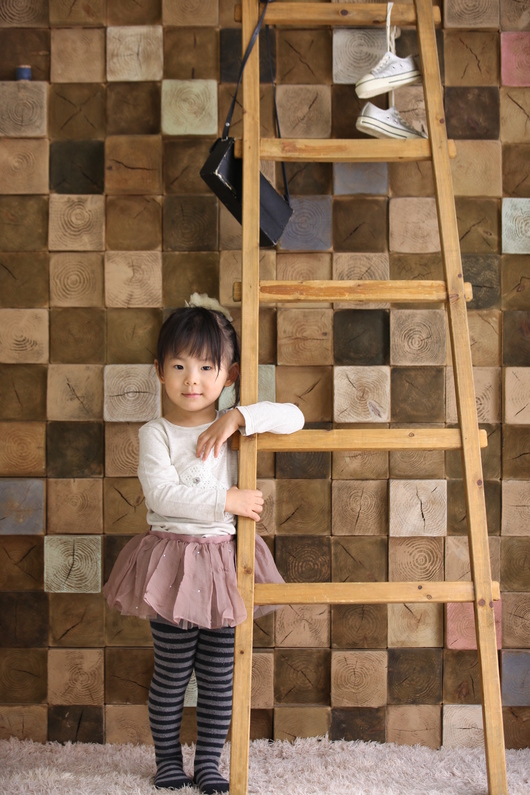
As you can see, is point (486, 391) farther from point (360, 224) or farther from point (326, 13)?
point (326, 13)

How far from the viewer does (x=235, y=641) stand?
142 centimetres

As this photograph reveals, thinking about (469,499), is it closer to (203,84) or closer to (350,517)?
(350,517)

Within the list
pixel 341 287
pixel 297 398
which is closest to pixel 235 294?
pixel 341 287

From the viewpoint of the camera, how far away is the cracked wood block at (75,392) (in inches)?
70.3

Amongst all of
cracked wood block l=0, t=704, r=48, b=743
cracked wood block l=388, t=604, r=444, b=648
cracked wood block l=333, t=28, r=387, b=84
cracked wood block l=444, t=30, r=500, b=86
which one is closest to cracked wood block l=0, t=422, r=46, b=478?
cracked wood block l=0, t=704, r=48, b=743

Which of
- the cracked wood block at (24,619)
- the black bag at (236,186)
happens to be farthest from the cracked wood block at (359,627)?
the black bag at (236,186)

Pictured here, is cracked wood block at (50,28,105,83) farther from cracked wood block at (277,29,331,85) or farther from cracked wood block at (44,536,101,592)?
cracked wood block at (44,536,101,592)

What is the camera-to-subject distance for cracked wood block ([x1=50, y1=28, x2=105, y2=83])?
5.87 ft

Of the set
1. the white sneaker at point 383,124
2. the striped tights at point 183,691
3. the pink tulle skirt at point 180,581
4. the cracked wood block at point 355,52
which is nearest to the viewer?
the pink tulle skirt at point 180,581

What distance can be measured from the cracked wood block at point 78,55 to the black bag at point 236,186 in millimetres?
482

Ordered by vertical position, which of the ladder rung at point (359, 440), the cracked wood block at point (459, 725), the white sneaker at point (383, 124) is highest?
the white sneaker at point (383, 124)

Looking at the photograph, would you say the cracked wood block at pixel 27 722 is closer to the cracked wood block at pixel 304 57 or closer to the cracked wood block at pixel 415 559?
the cracked wood block at pixel 415 559

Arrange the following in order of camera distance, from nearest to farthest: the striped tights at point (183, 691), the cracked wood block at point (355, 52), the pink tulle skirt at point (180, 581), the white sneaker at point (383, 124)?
the pink tulle skirt at point (180, 581)
the striped tights at point (183, 691)
the white sneaker at point (383, 124)
the cracked wood block at point (355, 52)

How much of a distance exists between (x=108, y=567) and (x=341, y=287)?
992 mm
